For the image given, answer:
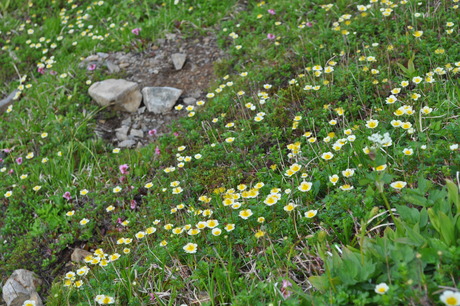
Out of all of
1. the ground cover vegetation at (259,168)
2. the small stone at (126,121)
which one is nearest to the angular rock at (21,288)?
the ground cover vegetation at (259,168)

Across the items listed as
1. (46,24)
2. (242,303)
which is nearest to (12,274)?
(242,303)

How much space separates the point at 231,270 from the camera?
2.88m

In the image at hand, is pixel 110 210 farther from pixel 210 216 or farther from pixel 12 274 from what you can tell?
pixel 210 216

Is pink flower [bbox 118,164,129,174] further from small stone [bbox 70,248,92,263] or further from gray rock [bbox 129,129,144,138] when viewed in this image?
small stone [bbox 70,248,92,263]

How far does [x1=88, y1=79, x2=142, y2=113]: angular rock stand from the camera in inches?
220

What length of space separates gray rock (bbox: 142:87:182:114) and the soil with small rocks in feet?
0.22

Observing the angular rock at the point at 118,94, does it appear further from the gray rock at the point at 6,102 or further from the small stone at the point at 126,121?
the gray rock at the point at 6,102

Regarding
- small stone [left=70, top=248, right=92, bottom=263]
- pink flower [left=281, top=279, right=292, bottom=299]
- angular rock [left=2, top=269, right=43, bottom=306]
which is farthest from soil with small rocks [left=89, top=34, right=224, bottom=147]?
pink flower [left=281, top=279, right=292, bottom=299]

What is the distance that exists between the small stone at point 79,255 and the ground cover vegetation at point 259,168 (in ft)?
0.23

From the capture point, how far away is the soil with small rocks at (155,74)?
540 centimetres

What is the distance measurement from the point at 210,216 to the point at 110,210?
1192 millimetres

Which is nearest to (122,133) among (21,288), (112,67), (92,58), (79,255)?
(112,67)

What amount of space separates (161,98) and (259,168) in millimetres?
2103

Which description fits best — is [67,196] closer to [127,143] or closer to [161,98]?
[127,143]
